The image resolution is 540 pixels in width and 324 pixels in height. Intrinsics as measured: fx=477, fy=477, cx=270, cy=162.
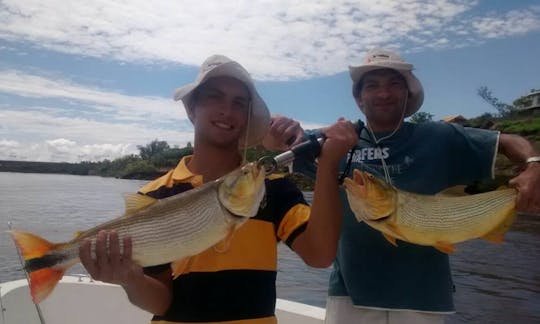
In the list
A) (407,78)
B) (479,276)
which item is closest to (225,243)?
(407,78)

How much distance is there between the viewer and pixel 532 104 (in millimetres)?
72000

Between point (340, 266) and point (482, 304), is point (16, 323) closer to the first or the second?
point (340, 266)

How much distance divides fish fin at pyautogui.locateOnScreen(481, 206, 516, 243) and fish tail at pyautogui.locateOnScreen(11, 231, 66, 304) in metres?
2.21

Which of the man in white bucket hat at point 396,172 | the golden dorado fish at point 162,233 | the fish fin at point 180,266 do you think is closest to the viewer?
the golden dorado fish at point 162,233

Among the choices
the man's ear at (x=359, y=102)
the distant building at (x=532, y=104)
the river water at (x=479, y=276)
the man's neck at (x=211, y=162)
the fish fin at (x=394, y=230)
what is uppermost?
the distant building at (x=532, y=104)

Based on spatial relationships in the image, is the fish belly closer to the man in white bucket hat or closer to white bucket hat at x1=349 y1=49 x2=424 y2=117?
the man in white bucket hat

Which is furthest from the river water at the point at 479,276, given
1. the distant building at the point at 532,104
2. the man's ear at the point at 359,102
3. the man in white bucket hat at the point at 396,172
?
the distant building at the point at 532,104

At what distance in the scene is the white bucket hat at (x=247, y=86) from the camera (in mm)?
2822

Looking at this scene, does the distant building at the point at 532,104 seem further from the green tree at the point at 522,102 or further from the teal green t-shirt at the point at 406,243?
the teal green t-shirt at the point at 406,243

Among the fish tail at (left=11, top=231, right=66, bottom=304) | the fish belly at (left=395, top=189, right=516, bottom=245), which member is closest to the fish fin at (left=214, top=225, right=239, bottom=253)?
the fish tail at (left=11, top=231, right=66, bottom=304)

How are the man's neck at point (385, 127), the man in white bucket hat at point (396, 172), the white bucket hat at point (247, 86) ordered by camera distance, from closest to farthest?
1. the white bucket hat at point (247, 86)
2. the man in white bucket hat at point (396, 172)
3. the man's neck at point (385, 127)

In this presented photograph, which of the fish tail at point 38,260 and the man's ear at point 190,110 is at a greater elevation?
the man's ear at point 190,110

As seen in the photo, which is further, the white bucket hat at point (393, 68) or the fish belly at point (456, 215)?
the white bucket hat at point (393, 68)

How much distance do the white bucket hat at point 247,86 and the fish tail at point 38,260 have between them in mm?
1156
